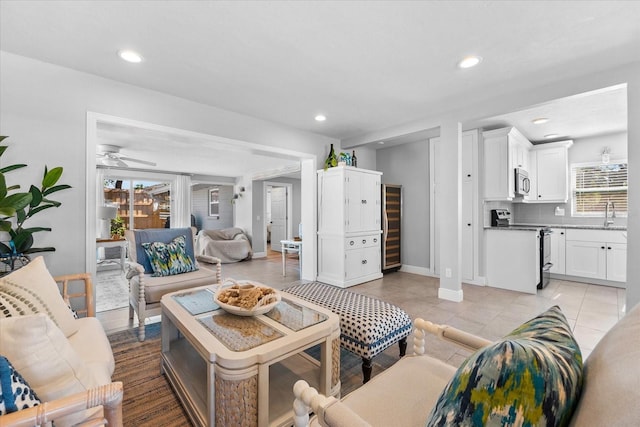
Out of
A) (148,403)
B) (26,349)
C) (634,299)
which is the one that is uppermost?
(26,349)

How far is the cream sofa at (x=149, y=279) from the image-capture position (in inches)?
104

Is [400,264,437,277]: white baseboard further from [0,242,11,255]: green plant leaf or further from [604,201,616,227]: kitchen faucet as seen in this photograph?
[0,242,11,255]: green plant leaf

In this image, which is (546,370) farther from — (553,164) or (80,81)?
(553,164)

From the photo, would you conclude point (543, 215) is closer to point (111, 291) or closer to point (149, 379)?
point (149, 379)

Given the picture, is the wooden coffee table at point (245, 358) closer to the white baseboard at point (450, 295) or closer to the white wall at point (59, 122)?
the white wall at point (59, 122)

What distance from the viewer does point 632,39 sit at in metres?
2.12

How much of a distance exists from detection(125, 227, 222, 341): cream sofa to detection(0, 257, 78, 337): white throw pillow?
104 cm

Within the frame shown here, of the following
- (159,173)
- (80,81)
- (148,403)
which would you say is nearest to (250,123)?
(80,81)

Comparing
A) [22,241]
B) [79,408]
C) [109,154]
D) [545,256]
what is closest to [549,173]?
[545,256]

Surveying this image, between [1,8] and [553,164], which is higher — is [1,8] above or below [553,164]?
above

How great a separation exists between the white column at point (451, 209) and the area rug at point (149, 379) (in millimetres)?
1805

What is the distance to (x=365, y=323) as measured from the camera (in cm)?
193

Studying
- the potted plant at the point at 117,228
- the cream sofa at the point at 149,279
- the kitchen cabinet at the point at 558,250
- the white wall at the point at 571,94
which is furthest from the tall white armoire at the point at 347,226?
the potted plant at the point at 117,228

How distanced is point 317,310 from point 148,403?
116 cm
